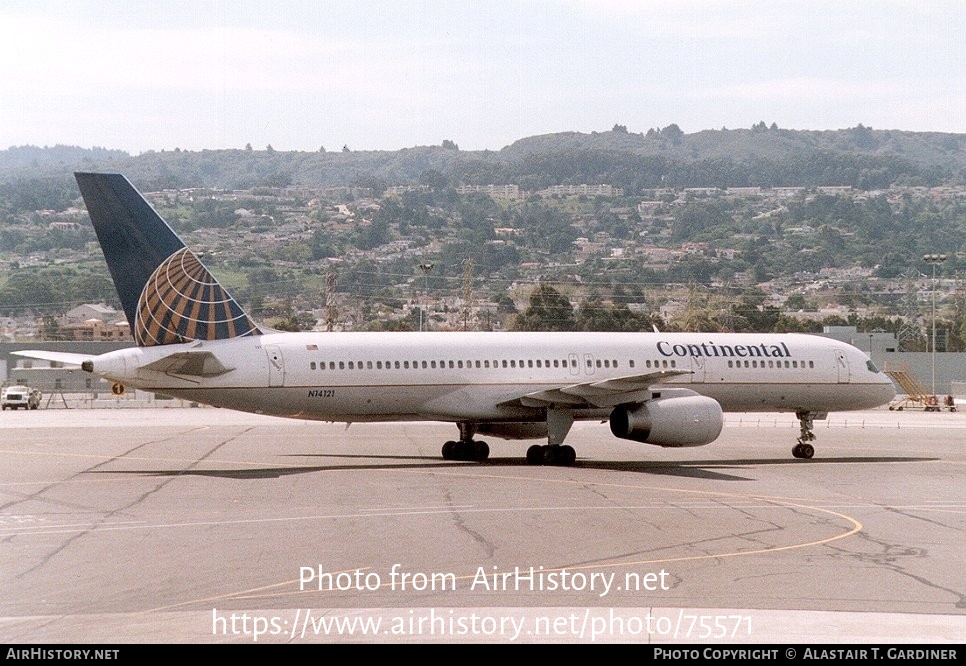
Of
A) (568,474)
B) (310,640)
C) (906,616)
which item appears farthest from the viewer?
(568,474)

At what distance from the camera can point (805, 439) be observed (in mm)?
37969

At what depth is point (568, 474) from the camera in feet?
100

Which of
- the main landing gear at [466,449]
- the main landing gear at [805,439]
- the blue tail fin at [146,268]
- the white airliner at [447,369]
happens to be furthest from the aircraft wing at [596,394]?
the blue tail fin at [146,268]

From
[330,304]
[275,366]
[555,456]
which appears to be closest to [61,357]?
[275,366]

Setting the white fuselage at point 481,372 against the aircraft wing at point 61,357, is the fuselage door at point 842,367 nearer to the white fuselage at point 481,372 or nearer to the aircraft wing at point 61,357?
the white fuselage at point 481,372

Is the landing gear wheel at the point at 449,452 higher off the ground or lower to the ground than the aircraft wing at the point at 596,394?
lower

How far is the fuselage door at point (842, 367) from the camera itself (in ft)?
129

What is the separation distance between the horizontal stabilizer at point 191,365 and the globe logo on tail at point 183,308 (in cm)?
100

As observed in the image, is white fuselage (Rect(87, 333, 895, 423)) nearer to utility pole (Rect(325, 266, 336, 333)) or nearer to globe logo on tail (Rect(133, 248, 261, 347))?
globe logo on tail (Rect(133, 248, 261, 347))

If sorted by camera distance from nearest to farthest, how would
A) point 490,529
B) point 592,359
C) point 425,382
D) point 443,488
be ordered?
point 490,529, point 443,488, point 425,382, point 592,359

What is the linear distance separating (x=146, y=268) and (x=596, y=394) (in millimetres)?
12073
